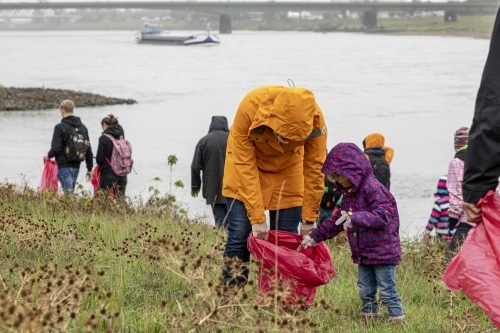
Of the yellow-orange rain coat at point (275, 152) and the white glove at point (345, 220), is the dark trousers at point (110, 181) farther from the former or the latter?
the white glove at point (345, 220)

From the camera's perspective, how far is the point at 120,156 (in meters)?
11.5

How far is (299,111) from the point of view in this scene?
17.3 feet

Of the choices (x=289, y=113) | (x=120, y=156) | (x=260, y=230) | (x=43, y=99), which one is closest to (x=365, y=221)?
(x=260, y=230)

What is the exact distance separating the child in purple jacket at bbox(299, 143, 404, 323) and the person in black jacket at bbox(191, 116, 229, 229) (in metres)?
4.33

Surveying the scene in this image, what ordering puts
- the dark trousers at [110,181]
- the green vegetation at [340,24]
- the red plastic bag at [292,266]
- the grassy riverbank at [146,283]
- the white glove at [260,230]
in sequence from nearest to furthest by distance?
the grassy riverbank at [146,283] < the red plastic bag at [292,266] < the white glove at [260,230] < the dark trousers at [110,181] < the green vegetation at [340,24]

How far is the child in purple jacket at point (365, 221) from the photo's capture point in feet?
18.0

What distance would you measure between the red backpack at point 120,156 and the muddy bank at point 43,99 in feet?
74.6

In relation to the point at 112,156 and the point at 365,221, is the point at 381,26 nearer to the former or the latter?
the point at 112,156

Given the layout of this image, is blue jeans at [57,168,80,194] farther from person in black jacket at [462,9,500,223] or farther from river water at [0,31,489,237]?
person in black jacket at [462,9,500,223]

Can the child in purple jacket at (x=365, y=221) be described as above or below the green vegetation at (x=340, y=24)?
above

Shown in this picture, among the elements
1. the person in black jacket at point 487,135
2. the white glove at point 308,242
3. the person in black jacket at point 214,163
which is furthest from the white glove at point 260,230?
the person in black jacket at point 214,163

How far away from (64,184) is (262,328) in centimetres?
865

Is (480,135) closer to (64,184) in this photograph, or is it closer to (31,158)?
(64,184)

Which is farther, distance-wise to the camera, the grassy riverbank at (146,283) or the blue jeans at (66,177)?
the blue jeans at (66,177)
